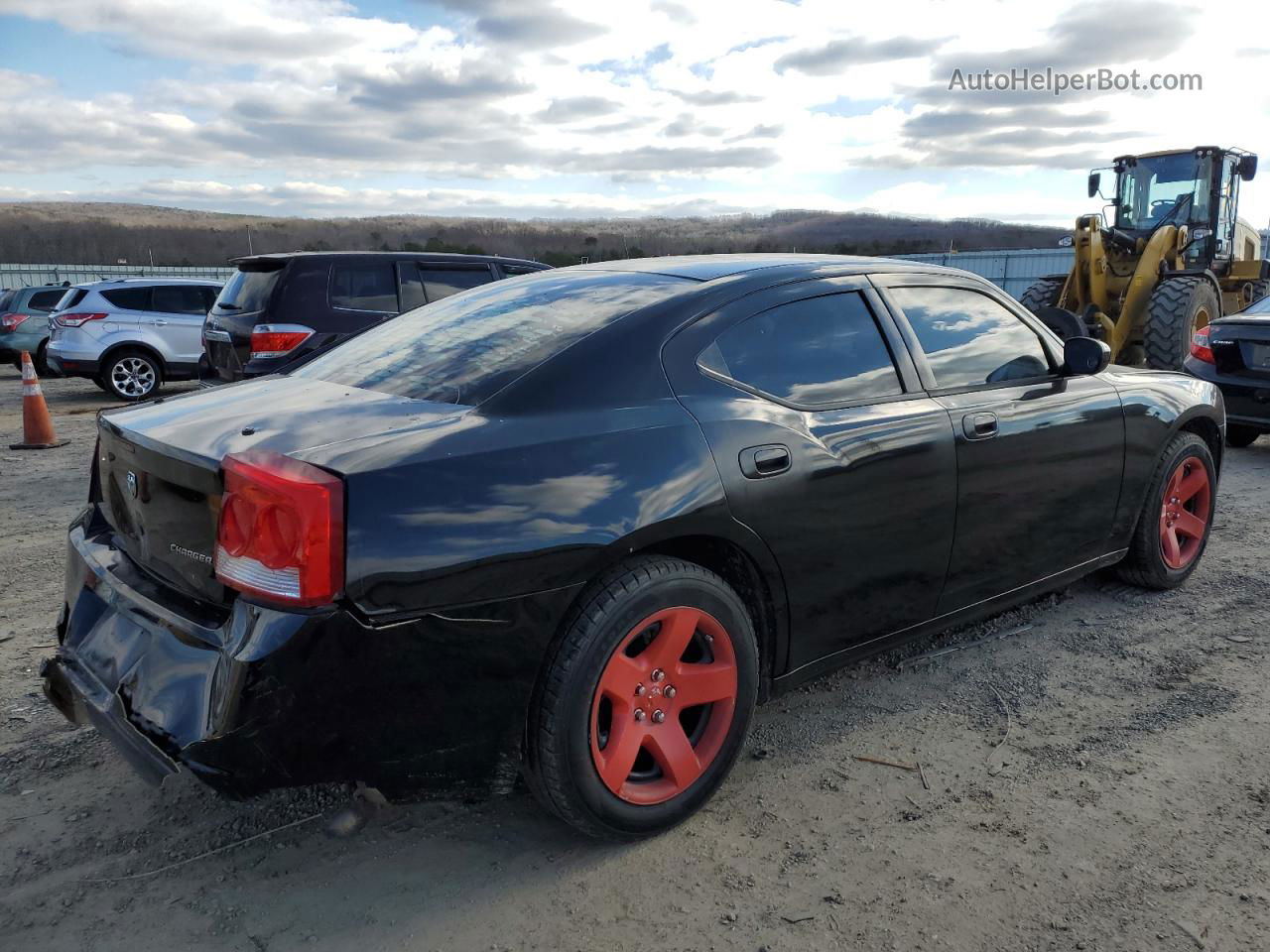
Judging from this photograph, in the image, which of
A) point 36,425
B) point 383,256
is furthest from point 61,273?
point 383,256

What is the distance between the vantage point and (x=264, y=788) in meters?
2.21

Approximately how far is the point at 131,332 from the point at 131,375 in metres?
0.58

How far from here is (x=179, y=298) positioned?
13.7 m

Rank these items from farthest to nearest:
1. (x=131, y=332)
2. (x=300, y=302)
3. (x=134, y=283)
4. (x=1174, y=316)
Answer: (x=134, y=283)
(x=131, y=332)
(x=1174, y=316)
(x=300, y=302)

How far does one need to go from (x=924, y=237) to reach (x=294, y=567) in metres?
45.7

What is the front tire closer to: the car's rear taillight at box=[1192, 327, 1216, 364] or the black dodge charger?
the black dodge charger

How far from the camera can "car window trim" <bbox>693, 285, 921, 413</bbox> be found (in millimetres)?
2861

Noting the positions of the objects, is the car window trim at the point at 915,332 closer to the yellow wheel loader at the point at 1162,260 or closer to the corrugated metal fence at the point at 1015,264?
the yellow wheel loader at the point at 1162,260

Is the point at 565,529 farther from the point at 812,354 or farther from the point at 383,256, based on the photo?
the point at 383,256

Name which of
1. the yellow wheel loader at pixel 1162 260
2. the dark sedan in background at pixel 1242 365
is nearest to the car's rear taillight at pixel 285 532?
the dark sedan in background at pixel 1242 365

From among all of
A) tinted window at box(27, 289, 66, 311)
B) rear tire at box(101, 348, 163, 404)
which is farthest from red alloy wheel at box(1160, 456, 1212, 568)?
tinted window at box(27, 289, 66, 311)

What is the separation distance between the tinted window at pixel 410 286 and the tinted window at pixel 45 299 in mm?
10882

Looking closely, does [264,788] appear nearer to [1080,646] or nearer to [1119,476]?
[1080,646]

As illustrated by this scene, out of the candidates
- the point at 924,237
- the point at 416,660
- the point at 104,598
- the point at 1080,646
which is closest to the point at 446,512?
the point at 416,660
